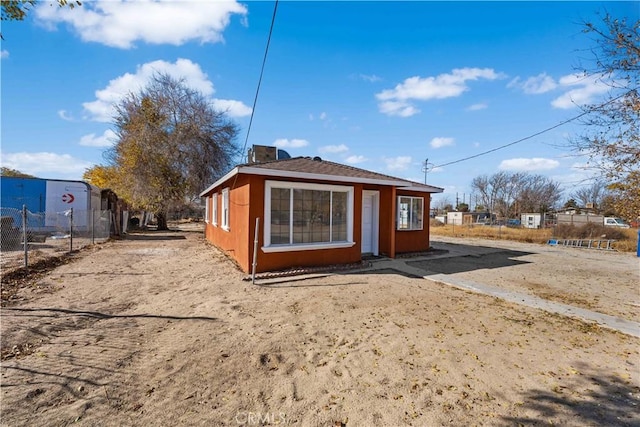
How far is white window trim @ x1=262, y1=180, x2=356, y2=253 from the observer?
7.06 meters

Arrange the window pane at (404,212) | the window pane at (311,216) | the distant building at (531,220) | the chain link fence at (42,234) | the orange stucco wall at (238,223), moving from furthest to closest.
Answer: the distant building at (531,220) → the window pane at (404,212) → the chain link fence at (42,234) → the window pane at (311,216) → the orange stucco wall at (238,223)

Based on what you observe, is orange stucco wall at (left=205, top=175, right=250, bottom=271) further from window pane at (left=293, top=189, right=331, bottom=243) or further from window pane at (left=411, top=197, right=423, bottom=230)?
window pane at (left=411, top=197, right=423, bottom=230)

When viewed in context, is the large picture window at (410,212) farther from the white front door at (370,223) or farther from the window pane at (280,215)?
the window pane at (280,215)

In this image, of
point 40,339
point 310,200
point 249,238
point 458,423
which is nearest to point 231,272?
point 249,238

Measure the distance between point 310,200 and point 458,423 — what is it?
5.89m

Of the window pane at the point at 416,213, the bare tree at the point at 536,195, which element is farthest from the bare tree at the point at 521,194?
the window pane at the point at 416,213

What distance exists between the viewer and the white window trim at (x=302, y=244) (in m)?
7.06

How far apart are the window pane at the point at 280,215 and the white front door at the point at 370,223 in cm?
352

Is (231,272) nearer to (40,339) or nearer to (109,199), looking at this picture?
(40,339)

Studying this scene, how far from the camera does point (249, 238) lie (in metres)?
6.92

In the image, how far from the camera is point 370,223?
399 inches

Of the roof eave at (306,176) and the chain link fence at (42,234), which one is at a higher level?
the roof eave at (306,176)

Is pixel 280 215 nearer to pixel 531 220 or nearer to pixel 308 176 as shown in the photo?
pixel 308 176

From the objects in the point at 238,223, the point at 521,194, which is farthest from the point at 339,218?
the point at 521,194
